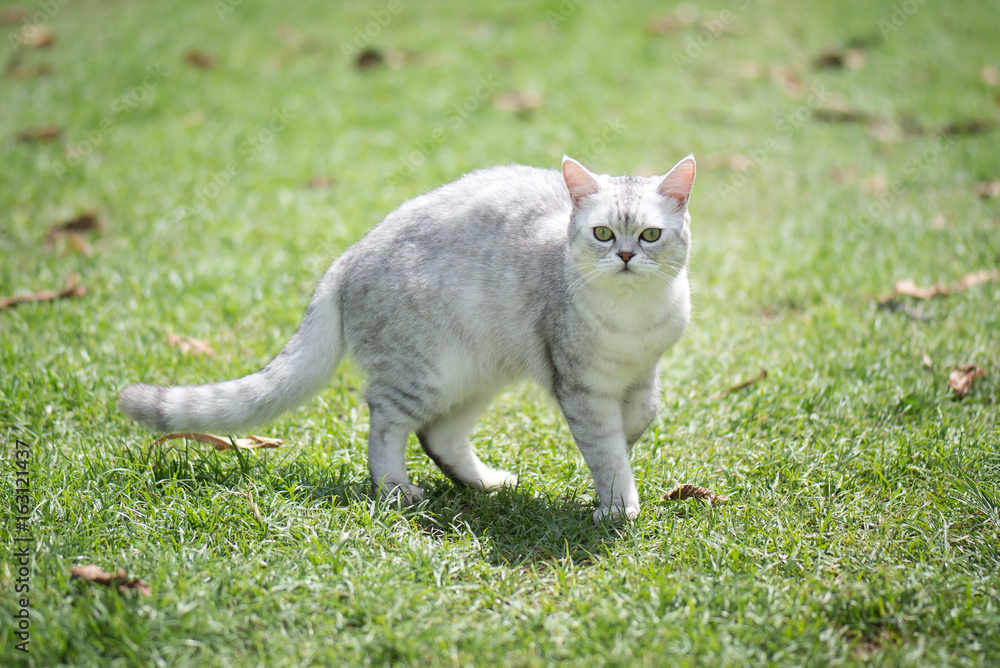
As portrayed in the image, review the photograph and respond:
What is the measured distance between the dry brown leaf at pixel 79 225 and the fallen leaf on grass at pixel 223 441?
9.35ft

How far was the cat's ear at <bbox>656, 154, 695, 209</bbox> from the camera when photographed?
3.00m

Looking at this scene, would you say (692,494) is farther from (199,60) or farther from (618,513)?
(199,60)

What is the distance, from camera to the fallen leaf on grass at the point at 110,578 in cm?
261

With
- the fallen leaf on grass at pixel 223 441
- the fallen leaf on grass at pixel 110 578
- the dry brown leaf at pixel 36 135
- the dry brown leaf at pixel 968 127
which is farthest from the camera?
the dry brown leaf at pixel 968 127

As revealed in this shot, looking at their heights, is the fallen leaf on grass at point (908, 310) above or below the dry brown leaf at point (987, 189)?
below

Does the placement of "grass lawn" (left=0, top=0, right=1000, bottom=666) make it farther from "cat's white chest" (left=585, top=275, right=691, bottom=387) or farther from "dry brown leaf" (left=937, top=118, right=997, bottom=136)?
"cat's white chest" (left=585, top=275, right=691, bottom=387)

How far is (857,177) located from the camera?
6.65 meters

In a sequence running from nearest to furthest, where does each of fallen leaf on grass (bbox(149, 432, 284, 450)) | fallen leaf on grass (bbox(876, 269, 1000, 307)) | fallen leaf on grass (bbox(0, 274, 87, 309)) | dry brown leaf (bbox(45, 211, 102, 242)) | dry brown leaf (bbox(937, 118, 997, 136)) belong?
fallen leaf on grass (bbox(149, 432, 284, 450))
fallen leaf on grass (bbox(0, 274, 87, 309))
fallen leaf on grass (bbox(876, 269, 1000, 307))
dry brown leaf (bbox(45, 211, 102, 242))
dry brown leaf (bbox(937, 118, 997, 136))

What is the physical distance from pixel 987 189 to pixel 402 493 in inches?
211

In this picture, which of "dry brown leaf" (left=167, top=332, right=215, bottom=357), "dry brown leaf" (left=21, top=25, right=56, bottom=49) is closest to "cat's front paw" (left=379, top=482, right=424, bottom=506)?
"dry brown leaf" (left=167, top=332, right=215, bottom=357)

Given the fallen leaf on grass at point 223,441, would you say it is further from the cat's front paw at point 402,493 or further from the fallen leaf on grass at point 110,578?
the fallen leaf on grass at point 110,578

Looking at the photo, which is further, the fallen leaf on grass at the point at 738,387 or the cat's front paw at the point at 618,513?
the fallen leaf on grass at the point at 738,387

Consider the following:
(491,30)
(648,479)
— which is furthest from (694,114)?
(648,479)

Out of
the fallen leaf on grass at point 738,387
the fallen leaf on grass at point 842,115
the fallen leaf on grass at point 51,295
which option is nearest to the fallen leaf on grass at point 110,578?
the fallen leaf on grass at point 51,295
